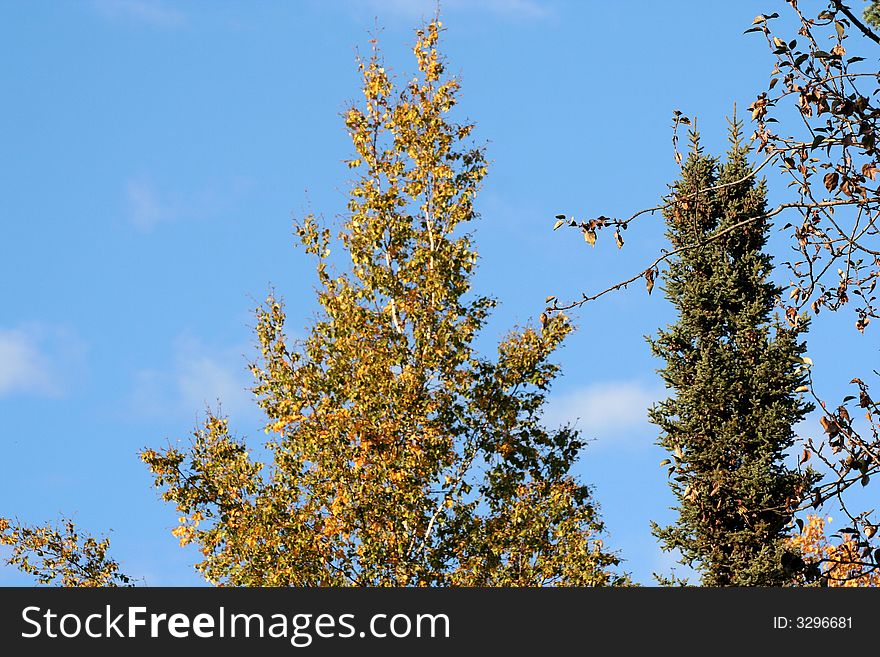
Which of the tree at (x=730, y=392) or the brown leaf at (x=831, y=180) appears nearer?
the brown leaf at (x=831, y=180)

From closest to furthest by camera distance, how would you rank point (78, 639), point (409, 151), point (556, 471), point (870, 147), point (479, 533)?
point (870, 147)
point (78, 639)
point (479, 533)
point (556, 471)
point (409, 151)

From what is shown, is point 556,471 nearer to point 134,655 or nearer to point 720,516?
point 720,516

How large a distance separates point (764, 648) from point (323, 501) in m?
8.34

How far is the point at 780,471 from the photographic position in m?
20.1

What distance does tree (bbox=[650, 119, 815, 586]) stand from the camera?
19562mm

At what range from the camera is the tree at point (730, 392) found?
1956cm

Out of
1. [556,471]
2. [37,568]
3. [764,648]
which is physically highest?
[556,471]

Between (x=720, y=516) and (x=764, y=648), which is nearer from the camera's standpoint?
(x=764, y=648)

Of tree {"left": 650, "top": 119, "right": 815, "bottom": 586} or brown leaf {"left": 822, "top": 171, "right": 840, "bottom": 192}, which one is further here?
tree {"left": 650, "top": 119, "right": 815, "bottom": 586}

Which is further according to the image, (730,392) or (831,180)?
(730,392)

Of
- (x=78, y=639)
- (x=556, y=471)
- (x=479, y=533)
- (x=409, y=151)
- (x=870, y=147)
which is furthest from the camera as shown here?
(x=409, y=151)

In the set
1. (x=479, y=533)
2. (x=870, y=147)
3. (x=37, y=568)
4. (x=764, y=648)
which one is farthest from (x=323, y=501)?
(x=870, y=147)

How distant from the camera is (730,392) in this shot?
2077 cm

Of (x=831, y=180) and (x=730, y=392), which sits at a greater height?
(x=730, y=392)
